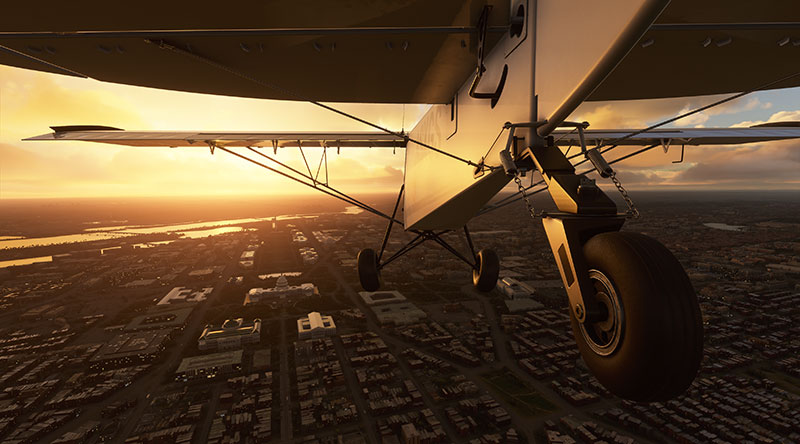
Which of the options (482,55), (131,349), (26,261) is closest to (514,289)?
(482,55)

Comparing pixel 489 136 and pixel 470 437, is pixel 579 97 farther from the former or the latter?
pixel 470 437

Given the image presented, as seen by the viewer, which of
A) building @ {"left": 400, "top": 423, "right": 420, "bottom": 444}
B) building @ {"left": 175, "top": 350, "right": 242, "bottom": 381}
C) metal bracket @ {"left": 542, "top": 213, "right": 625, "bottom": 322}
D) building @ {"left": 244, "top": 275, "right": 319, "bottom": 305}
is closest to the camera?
metal bracket @ {"left": 542, "top": 213, "right": 625, "bottom": 322}

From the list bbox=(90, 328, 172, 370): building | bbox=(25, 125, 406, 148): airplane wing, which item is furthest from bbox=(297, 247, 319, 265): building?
bbox=(25, 125, 406, 148): airplane wing

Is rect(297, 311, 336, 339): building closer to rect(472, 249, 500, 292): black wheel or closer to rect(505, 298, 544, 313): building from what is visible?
rect(505, 298, 544, 313): building

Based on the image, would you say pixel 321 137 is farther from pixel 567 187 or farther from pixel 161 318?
pixel 161 318

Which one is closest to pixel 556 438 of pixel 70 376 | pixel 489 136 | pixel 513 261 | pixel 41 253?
pixel 489 136

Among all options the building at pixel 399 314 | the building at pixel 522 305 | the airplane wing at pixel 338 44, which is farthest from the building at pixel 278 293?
the airplane wing at pixel 338 44

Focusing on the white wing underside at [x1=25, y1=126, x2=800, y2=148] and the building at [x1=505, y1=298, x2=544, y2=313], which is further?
the building at [x1=505, y1=298, x2=544, y2=313]
